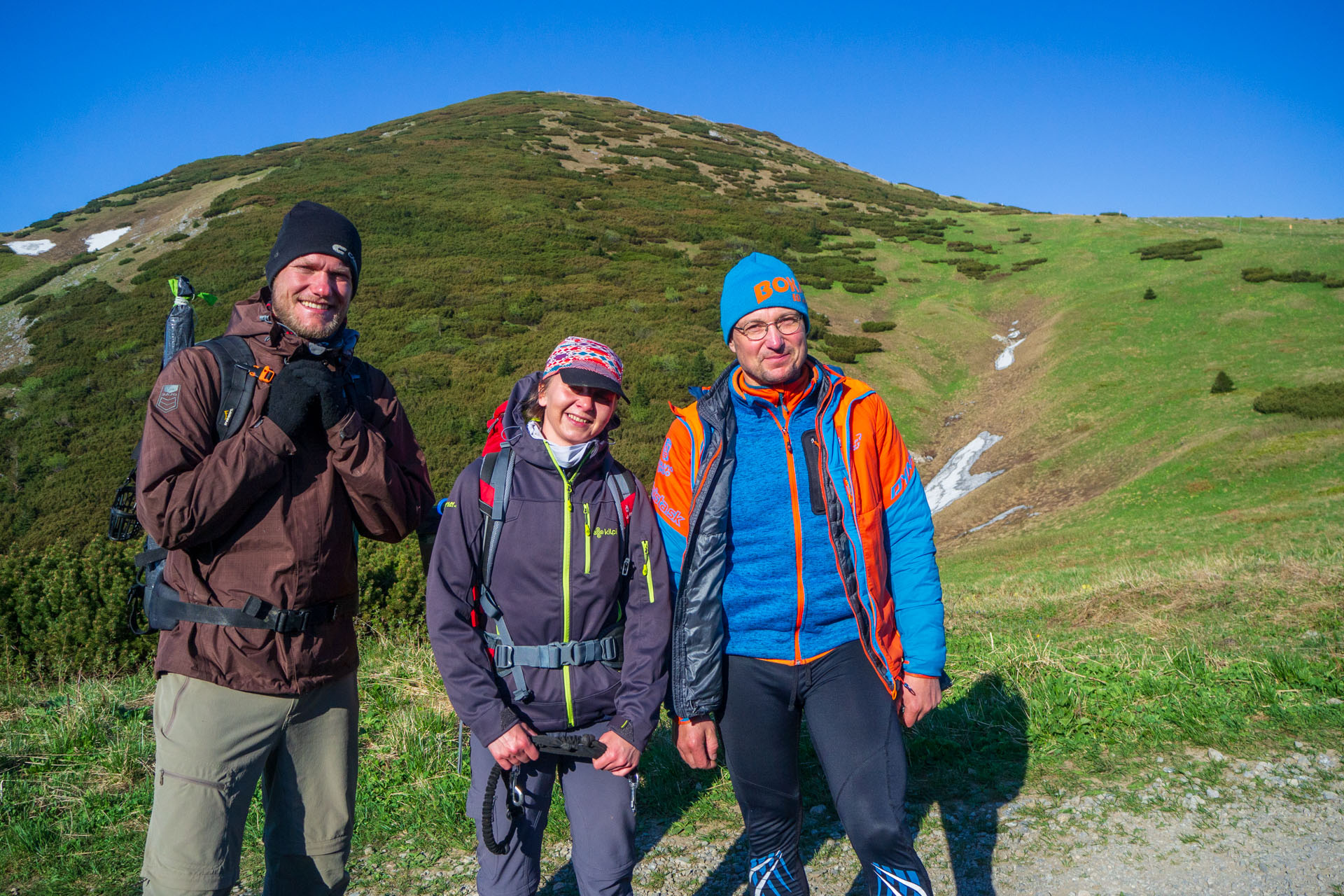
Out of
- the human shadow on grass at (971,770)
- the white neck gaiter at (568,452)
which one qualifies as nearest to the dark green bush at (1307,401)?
the human shadow on grass at (971,770)

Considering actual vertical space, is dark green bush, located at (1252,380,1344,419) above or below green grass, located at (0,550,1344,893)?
above

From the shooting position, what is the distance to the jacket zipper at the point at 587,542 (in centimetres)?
228

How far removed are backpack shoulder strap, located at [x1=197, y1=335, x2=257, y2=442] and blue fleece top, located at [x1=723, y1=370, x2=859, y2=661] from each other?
1.41 metres

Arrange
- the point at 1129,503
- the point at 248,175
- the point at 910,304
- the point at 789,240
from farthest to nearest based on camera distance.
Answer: the point at 248,175 < the point at 789,240 < the point at 910,304 < the point at 1129,503

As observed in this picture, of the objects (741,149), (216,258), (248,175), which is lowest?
(216,258)

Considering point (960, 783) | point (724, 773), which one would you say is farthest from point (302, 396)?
point (960, 783)

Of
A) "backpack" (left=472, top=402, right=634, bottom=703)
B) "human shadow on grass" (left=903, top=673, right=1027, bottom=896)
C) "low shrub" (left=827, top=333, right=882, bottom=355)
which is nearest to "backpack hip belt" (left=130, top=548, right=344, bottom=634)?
"backpack" (left=472, top=402, right=634, bottom=703)

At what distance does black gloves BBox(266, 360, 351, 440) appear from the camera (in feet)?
6.77

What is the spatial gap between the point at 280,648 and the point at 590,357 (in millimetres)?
1191

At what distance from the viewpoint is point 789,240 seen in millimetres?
36281

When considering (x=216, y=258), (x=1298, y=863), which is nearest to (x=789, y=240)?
(x=216, y=258)

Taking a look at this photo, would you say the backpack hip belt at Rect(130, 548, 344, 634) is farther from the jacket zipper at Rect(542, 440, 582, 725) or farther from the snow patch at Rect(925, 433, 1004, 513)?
the snow patch at Rect(925, 433, 1004, 513)

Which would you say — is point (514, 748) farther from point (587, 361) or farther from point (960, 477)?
point (960, 477)

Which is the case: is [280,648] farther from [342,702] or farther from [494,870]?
[494,870]
